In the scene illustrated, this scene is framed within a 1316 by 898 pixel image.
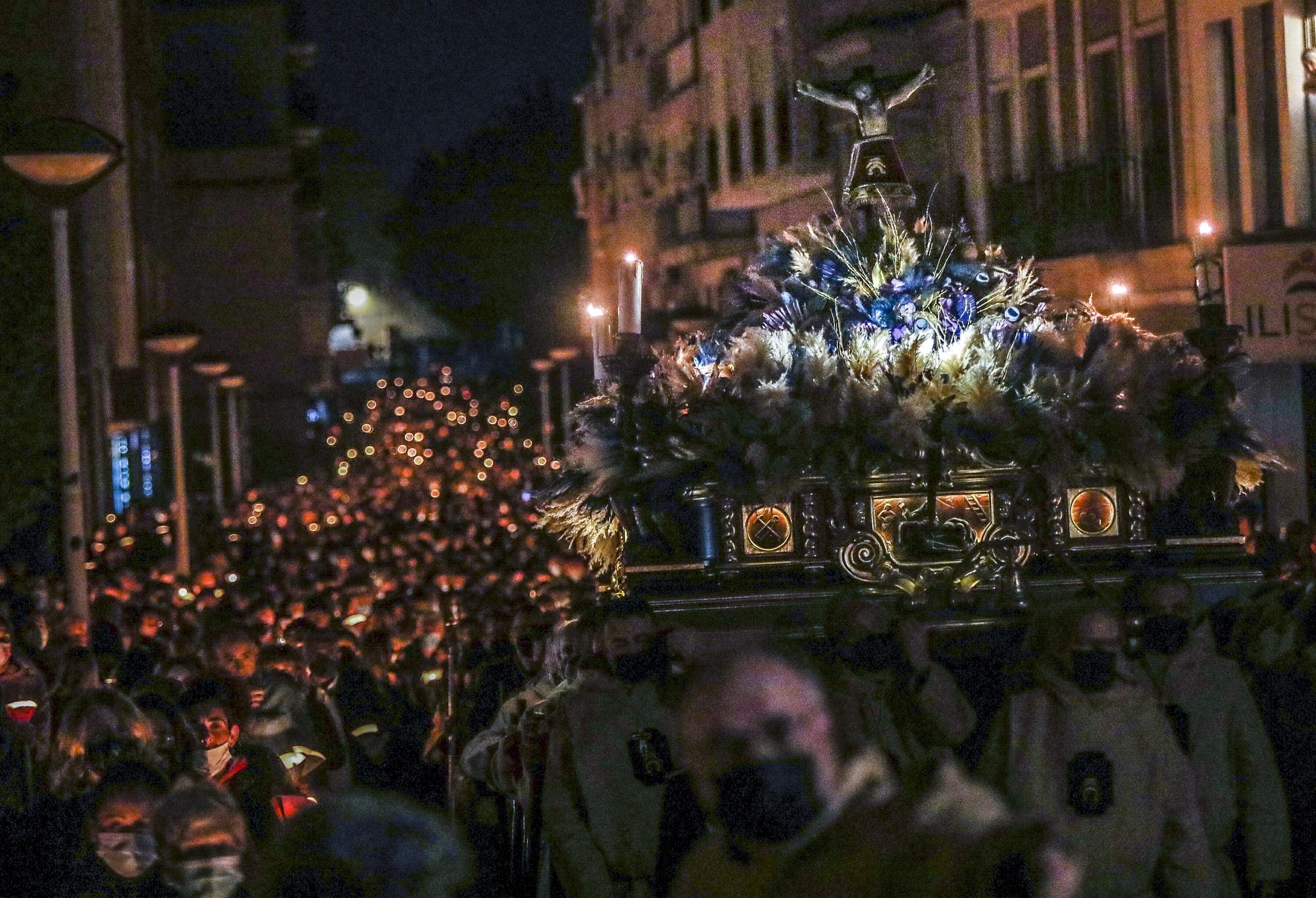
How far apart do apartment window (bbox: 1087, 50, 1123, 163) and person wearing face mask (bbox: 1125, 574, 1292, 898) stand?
16.1 m

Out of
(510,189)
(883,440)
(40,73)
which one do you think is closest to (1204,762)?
(883,440)

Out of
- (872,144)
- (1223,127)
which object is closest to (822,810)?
(872,144)

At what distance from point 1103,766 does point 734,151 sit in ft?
97.7

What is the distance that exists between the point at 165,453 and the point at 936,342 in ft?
139

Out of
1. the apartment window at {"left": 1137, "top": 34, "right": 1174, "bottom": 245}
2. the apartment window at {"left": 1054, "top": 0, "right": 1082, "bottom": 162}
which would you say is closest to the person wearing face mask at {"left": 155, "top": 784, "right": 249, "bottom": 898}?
the apartment window at {"left": 1137, "top": 34, "right": 1174, "bottom": 245}

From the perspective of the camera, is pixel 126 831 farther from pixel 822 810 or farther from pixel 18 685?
pixel 18 685

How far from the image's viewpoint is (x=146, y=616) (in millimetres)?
15633

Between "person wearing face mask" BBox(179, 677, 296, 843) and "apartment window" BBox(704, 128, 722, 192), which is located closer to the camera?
"person wearing face mask" BBox(179, 677, 296, 843)

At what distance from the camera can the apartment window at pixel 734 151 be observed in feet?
114

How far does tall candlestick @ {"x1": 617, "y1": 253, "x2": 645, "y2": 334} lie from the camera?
8719mm

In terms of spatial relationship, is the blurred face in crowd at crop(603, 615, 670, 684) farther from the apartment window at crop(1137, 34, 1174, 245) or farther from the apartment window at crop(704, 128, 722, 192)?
the apartment window at crop(704, 128, 722, 192)

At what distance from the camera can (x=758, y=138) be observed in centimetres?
3350

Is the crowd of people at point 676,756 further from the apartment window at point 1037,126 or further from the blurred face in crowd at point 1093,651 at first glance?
the apartment window at point 1037,126

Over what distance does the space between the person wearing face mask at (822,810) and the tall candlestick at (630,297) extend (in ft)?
16.5
